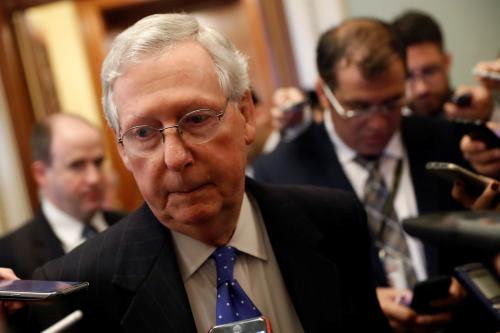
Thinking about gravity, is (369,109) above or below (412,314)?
above

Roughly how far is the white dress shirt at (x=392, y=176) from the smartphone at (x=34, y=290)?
1.42 m

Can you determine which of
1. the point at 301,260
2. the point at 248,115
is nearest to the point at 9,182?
the point at 248,115

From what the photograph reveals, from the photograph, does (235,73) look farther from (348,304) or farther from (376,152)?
(376,152)

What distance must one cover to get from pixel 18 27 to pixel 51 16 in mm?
1746

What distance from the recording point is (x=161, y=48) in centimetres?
127

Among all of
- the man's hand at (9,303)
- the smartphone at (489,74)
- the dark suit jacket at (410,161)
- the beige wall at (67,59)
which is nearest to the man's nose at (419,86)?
the dark suit jacket at (410,161)

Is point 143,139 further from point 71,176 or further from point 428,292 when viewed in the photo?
point 71,176

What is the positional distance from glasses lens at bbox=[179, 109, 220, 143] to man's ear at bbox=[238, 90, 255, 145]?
0.18 metres

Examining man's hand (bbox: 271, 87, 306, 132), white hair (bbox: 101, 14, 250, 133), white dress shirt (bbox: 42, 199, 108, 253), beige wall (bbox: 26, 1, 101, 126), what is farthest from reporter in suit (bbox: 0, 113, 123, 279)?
beige wall (bbox: 26, 1, 101, 126)

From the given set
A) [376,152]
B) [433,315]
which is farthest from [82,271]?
[376,152]

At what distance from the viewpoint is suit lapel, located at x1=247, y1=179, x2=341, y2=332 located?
140 cm

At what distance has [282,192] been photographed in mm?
1623

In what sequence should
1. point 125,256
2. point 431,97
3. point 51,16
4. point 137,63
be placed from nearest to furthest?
point 137,63
point 125,256
point 431,97
point 51,16

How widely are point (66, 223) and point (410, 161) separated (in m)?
1.68
